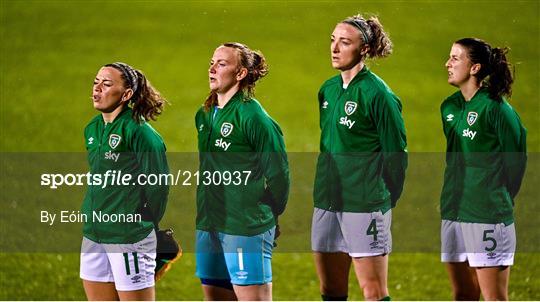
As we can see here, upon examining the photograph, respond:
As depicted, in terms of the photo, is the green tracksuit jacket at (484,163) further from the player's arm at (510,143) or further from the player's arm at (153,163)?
the player's arm at (153,163)

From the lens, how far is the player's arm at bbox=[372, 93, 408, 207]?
8031 millimetres

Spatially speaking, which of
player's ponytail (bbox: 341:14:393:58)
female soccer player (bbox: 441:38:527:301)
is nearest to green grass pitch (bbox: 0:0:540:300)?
player's ponytail (bbox: 341:14:393:58)

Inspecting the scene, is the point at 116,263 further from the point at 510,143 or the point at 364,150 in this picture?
the point at 510,143

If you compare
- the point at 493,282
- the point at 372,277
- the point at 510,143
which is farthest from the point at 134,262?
the point at 510,143

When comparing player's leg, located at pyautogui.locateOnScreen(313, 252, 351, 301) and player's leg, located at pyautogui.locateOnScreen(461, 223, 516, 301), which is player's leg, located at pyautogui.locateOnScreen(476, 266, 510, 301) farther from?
player's leg, located at pyautogui.locateOnScreen(313, 252, 351, 301)

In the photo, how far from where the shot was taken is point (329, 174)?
8.14m

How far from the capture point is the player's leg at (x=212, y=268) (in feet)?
25.8

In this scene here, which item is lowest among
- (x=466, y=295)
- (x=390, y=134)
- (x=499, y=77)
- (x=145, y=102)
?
(x=466, y=295)

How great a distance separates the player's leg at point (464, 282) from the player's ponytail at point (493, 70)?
1167mm

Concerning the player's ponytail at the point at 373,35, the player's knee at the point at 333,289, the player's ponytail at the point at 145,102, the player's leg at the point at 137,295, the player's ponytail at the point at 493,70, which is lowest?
the player's knee at the point at 333,289

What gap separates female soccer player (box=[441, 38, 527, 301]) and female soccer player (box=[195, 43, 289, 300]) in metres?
1.21

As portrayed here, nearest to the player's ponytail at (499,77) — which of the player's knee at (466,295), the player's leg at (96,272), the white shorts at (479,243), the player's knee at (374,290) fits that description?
the white shorts at (479,243)

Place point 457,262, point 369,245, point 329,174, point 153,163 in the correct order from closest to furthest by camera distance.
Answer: point 153,163, point 369,245, point 329,174, point 457,262

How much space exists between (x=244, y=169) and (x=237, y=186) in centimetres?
13
